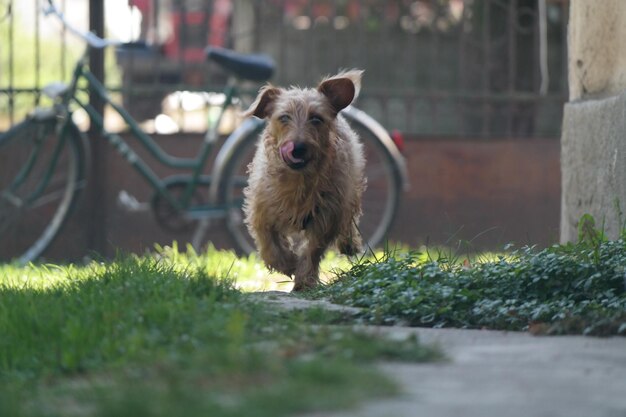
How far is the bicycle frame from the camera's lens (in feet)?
26.7

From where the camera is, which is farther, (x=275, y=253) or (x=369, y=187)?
(x=369, y=187)

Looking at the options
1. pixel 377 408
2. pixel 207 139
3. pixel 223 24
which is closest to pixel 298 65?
pixel 223 24

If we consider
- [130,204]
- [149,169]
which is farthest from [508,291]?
[149,169]

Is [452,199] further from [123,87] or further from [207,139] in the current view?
[123,87]

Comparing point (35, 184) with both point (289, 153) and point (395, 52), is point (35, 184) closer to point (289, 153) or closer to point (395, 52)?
point (395, 52)

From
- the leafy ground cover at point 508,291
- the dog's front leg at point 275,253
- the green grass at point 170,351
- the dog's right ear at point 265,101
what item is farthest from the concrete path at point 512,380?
the dog's right ear at point 265,101

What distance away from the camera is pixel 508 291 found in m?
4.61

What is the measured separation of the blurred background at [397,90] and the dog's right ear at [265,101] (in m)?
2.80

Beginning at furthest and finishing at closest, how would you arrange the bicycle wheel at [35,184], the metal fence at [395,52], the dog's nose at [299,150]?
the metal fence at [395,52]
the bicycle wheel at [35,184]
the dog's nose at [299,150]

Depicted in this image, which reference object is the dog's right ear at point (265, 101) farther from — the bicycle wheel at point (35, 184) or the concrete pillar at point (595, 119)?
the bicycle wheel at point (35, 184)

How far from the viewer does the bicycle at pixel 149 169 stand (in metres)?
7.96

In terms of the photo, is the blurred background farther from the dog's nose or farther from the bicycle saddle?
→ the dog's nose

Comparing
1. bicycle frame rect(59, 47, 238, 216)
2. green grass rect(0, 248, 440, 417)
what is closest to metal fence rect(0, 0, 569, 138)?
bicycle frame rect(59, 47, 238, 216)

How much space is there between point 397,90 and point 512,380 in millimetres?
6047
